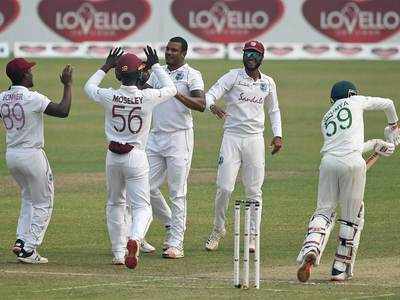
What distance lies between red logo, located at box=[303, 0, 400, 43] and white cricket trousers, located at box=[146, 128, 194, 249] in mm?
34235

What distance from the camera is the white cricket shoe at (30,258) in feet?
52.2

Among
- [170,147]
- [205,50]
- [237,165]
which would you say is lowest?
[205,50]

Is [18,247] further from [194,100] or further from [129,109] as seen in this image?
[194,100]

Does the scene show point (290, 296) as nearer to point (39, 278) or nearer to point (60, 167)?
point (39, 278)

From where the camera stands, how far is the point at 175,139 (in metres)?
17.0

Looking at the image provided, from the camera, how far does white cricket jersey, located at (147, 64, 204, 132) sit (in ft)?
55.4

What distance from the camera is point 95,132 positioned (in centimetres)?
3241

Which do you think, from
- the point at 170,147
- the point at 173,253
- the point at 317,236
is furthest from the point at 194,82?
A: the point at 317,236

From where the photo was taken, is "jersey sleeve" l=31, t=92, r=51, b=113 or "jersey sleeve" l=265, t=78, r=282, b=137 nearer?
"jersey sleeve" l=31, t=92, r=51, b=113

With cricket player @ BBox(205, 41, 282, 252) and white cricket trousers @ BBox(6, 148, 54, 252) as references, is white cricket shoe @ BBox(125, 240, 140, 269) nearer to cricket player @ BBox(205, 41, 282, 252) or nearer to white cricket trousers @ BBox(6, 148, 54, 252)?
white cricket trousers @ BBox(6, 148, 54, 252)

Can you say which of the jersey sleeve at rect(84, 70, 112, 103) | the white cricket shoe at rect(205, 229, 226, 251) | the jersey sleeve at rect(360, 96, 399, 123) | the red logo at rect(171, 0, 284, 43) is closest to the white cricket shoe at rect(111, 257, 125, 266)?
the white cricket shoe at rect(205, 229, 226, 251)

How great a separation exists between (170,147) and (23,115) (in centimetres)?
193

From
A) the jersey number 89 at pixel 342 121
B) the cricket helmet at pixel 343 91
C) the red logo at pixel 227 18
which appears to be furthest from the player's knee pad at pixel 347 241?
the red logo at pixel 227 18

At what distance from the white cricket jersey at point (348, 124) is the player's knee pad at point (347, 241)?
0.74m
